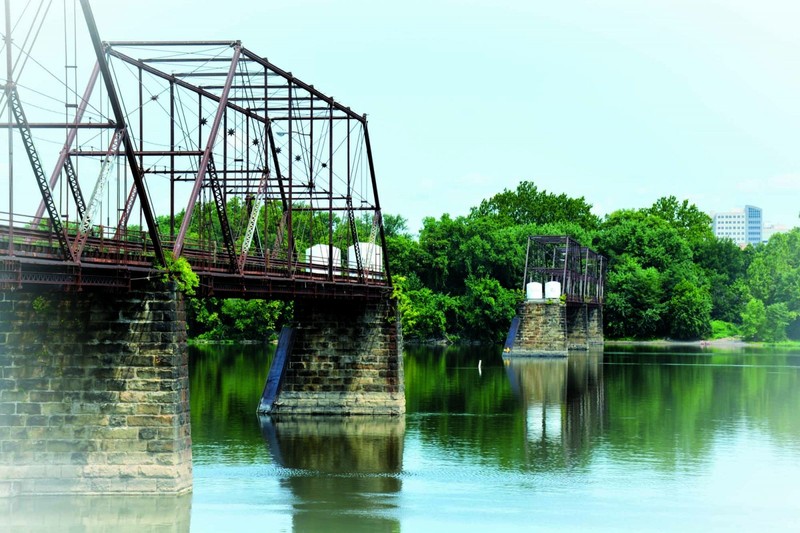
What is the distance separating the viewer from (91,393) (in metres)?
35.4

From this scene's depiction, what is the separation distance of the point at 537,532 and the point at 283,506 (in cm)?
813

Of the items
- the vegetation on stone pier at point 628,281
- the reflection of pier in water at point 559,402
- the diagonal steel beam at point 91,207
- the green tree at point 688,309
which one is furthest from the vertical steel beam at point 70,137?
the green tree at point 688,309

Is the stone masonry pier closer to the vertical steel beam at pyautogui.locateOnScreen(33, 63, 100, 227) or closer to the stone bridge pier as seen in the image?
the stone bridge pier

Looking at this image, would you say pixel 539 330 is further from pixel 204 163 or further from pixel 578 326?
pixel 204 163

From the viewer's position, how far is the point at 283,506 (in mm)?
37719

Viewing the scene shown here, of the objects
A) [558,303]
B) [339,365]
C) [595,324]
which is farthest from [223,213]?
[595,324]

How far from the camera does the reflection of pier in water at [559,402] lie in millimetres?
52812

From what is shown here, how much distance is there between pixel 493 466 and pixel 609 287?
11301 cm

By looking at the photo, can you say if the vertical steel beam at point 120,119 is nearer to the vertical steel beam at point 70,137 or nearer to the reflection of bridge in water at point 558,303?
the vertical steel beam at point 70,137

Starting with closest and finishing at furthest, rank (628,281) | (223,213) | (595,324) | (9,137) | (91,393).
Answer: (9,137) < (91,393) < (223,213) < (595,324) < (628,281)

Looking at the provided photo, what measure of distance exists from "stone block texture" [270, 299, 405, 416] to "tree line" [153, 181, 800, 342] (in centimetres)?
6990

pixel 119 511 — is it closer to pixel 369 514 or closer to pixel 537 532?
pixel 369 514

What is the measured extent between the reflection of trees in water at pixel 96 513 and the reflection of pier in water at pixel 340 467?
143 inches

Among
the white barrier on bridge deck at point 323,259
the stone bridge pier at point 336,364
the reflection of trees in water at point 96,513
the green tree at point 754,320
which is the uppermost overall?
the white barrier on bridge deck at point 323,259
